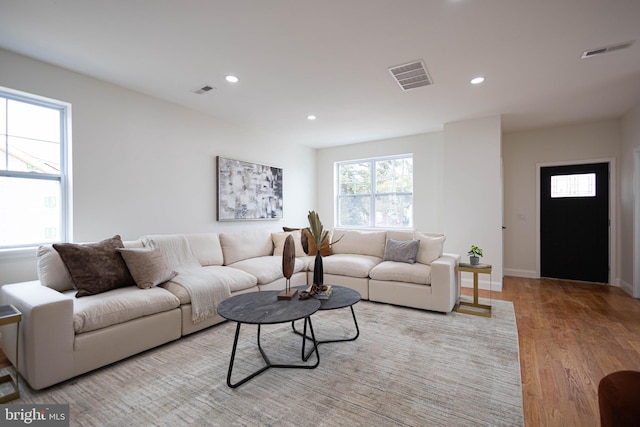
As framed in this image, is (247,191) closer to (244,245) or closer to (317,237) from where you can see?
(244,245)

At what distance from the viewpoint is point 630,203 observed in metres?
4.29

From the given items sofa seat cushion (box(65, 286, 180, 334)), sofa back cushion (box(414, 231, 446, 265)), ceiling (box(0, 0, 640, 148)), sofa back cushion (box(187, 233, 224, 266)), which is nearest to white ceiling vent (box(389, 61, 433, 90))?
ceiling (box(0, 0, 640, 148))

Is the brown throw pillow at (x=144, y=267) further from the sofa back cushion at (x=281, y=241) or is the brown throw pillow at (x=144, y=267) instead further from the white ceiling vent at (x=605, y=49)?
the white ceiling vent at (x=605, y=49)

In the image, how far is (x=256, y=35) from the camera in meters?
2.41

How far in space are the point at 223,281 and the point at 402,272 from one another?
2110mm

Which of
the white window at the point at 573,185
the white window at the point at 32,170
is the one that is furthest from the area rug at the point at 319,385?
the white window at the point at 573,185

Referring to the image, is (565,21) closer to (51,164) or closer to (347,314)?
(347,314)

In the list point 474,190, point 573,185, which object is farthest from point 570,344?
point 573,185

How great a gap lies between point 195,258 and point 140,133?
1692mm

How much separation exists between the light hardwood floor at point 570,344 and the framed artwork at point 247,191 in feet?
11.8

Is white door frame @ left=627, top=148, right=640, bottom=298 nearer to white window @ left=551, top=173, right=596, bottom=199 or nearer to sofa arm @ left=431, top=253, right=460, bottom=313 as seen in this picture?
white window @ left=551, top=173, right=596, bottom=199

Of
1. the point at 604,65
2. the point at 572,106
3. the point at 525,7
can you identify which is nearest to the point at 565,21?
the point at 525,7

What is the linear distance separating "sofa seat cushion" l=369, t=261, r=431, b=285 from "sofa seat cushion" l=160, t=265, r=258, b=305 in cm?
156

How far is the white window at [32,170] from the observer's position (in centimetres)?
272
